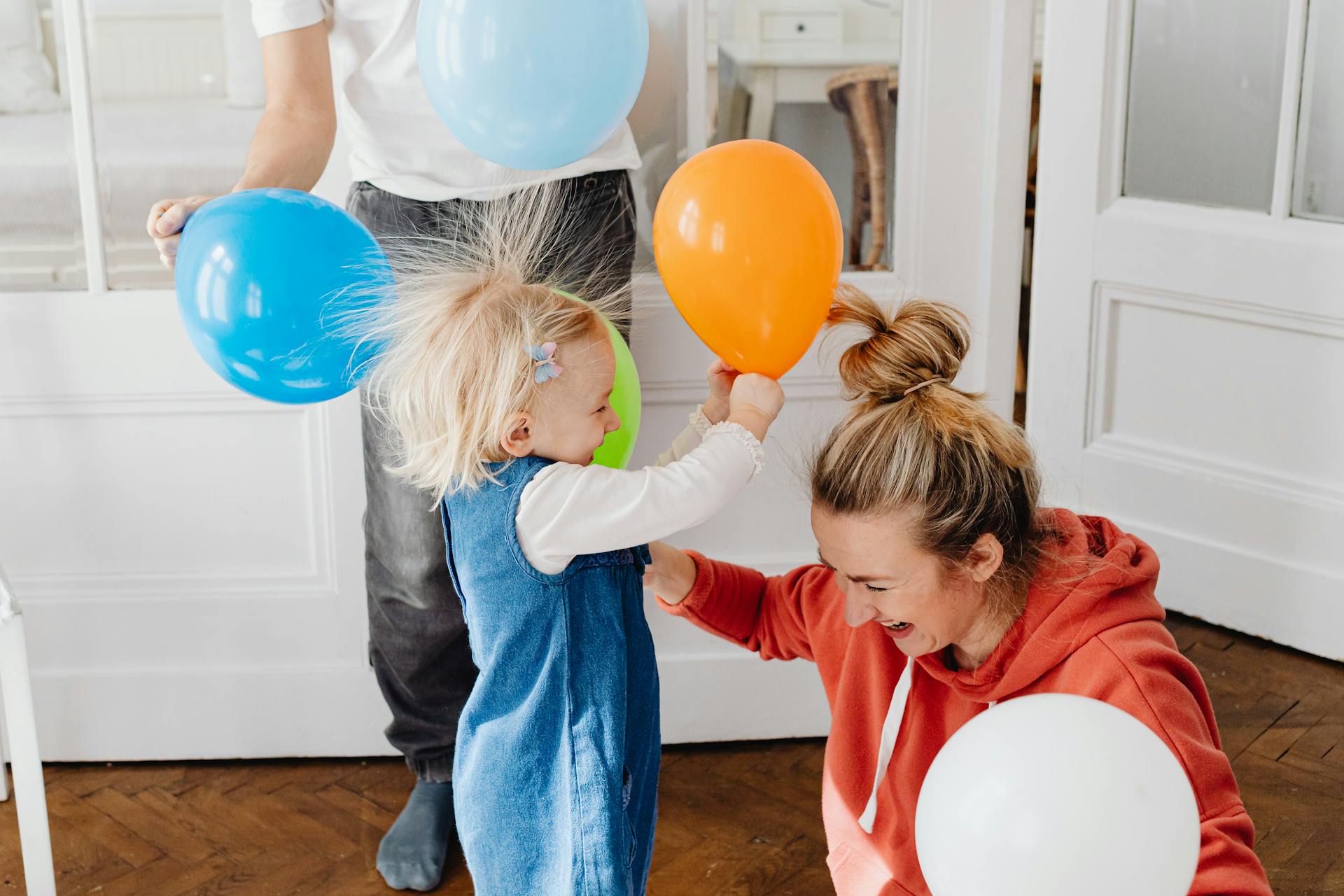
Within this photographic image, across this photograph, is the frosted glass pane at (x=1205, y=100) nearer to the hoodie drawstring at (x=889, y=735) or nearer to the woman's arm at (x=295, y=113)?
the hoodie drawstring at (x=889, y=735)

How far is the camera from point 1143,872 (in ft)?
2.90

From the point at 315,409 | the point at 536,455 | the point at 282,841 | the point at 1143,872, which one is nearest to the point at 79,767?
the point at 282,841

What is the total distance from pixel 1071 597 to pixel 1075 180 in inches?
59.7

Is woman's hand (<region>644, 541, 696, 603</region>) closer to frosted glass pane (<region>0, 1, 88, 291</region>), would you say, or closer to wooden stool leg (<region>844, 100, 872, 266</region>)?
wooden stool leg (<region>844, 100, 872, 266</region>)

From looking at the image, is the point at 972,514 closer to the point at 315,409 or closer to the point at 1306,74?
the point at 315,409

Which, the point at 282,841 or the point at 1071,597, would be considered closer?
the point at 1071,597

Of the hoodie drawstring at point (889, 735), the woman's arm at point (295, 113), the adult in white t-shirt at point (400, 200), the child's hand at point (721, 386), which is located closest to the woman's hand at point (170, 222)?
the adult in white t-shirt at point (400, 200)

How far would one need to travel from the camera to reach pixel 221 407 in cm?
188

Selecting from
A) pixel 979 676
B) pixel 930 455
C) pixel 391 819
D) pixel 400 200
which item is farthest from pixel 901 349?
pixel 391 819

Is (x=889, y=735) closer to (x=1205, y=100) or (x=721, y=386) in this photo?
(x=721, y=386)

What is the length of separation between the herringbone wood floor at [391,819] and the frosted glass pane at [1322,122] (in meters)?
0.86

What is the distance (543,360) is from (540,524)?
0.49 ft

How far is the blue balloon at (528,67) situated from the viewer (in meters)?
1.15

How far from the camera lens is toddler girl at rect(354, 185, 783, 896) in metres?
1.13
